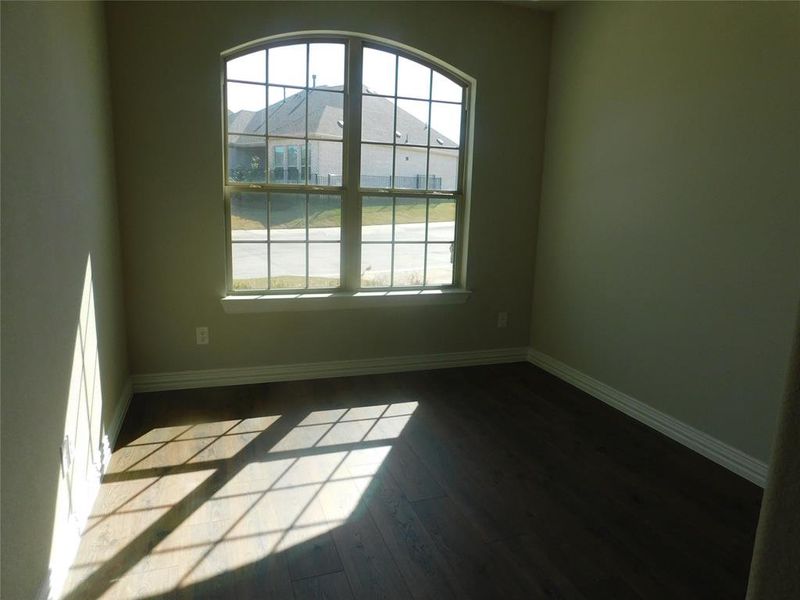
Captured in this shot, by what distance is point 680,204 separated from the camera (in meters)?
2.99

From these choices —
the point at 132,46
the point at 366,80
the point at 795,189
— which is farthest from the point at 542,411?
the point at 132,46

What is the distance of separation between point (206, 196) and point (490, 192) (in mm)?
2048

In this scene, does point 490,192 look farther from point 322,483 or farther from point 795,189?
point 322,483

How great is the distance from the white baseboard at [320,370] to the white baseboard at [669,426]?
0.52m

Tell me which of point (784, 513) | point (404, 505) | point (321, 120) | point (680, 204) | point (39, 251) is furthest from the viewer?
point (321, 120)

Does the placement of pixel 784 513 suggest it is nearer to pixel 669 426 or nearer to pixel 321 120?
pixel 669 426

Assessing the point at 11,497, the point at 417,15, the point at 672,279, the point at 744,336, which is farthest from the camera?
the point at 417,15

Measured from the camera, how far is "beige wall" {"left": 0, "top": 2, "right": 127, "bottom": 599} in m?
1.38

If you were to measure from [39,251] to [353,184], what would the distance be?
2376 millimetres

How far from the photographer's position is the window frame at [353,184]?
3.52 m

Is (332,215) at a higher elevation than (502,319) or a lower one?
higher

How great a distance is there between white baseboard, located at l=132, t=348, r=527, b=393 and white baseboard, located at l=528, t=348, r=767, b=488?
517 millimetres

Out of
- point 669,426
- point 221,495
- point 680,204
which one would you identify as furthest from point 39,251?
point 669,426

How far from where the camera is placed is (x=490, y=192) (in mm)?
4074
